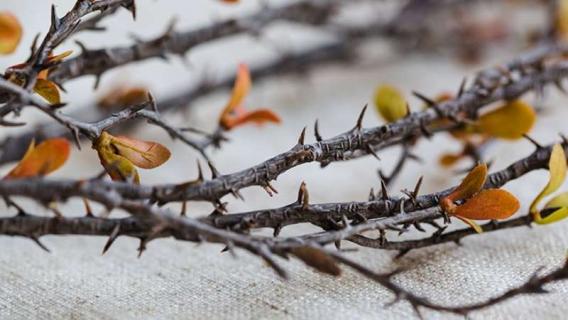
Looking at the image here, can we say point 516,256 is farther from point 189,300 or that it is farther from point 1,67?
point 1,67

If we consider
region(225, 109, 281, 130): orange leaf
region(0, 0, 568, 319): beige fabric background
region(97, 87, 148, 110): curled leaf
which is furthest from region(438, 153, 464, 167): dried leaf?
region(97, 87, 148, 110): curled leaf

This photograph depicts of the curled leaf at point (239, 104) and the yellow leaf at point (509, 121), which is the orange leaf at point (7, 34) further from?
the yellow leaf at point (509, 121)

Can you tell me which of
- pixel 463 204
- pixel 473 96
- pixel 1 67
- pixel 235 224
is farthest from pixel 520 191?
pixel 1 67

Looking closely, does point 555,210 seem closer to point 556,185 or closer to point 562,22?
point 556,185

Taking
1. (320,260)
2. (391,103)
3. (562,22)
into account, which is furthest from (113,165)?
(562,22)

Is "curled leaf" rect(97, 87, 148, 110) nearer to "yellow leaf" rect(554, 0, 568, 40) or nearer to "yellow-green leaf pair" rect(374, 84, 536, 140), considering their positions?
"yellow-green leaf pair" rect(374, 84, 536, 140)

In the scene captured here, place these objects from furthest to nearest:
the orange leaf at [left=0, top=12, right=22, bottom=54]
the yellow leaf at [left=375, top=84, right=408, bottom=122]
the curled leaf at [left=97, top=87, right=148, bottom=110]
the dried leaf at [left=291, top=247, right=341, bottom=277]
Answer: the curled leaf at [left=97, top=87, right=148, bottom=110] < the yellow leaf at [left=375, top=84, right=408, bottom=122] < the orange leaf at [left=0, top=12, right=22, bottom=54] < the dried leaf at [left=291, top=247, right=341, bottom=277]

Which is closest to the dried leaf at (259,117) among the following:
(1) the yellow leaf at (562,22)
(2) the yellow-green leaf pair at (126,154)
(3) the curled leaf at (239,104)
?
(3) the curled leaf at (239,104)
